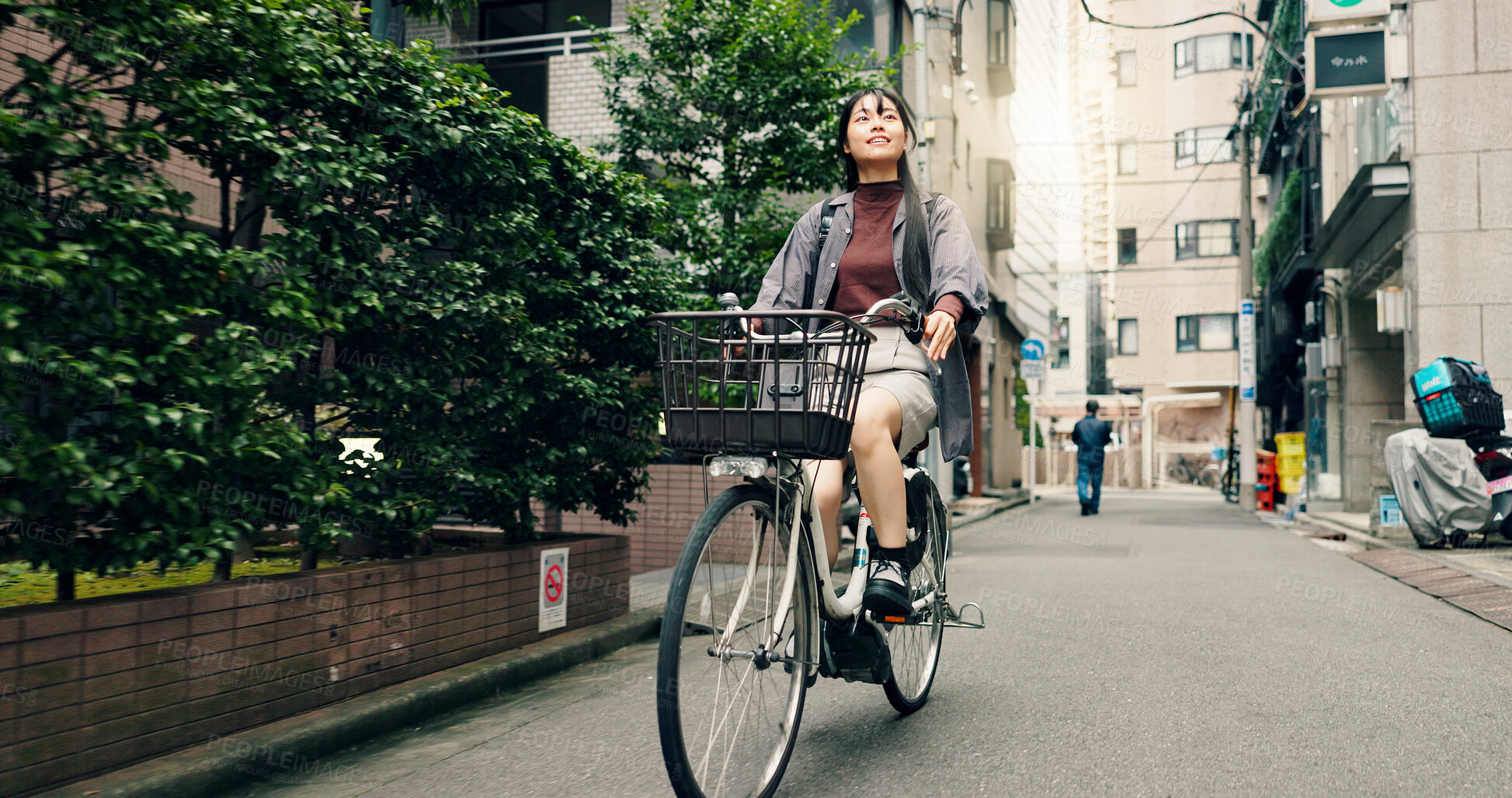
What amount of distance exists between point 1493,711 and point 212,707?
4259 millimetres

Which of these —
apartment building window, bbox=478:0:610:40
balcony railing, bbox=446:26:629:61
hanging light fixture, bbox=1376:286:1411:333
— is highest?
apartment building window, bbox=478:0:610:40

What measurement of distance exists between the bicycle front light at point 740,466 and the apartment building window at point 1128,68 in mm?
36016

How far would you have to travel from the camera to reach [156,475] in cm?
263

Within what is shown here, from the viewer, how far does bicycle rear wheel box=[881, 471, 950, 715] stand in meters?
3.36

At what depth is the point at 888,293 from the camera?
3.16 metres

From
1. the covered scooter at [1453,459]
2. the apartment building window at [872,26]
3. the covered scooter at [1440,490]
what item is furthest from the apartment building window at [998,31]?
the covered scooter at [1440,490]

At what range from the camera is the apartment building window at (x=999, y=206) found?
803 inches

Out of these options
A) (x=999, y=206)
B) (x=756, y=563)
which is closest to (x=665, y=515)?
(x=756, y=563)

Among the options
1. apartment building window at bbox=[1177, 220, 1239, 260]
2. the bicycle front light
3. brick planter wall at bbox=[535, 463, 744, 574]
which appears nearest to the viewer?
the bicycle front light

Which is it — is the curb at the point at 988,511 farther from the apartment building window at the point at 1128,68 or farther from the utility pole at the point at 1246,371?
the apartment building window at the point at 1128,68

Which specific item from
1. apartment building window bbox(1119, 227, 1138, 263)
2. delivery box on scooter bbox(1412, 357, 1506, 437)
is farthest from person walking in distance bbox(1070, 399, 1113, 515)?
apartment building window bbox(1119, 227, 1138, 263)

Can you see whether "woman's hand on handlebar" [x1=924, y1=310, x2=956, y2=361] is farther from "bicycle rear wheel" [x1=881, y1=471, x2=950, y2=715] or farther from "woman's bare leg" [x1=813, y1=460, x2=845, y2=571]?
"bicycle rear wheel" [x1=881, y1=471, x2=950, y2=715]

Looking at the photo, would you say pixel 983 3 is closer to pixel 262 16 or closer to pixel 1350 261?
pixel 1350 261

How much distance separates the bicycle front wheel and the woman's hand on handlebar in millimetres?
594
